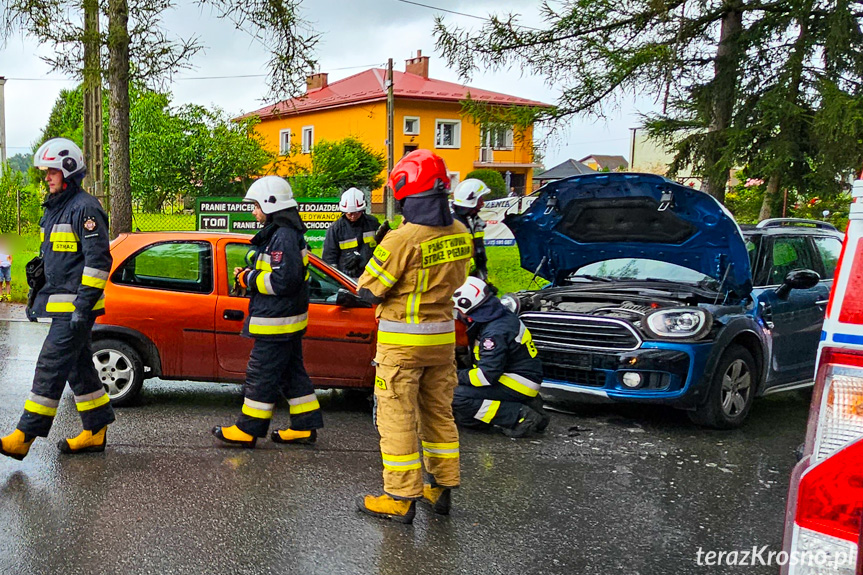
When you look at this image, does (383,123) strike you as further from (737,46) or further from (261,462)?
(261,462)

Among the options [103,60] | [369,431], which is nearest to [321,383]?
[369,431]

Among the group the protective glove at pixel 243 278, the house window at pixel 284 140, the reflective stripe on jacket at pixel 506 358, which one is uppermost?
the house window at pixel 284 140

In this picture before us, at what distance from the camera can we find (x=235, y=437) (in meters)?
5.35

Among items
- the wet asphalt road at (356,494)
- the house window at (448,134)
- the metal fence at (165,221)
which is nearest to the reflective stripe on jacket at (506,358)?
the wet asphalt road at (356,494)

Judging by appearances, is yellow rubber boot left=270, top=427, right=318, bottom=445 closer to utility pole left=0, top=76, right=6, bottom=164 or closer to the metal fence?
the metal fence

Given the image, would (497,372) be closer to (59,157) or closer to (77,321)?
(77,321)

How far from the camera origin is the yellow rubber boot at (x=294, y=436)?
5516 millimetres

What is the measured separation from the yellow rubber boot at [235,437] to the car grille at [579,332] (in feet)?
7.93

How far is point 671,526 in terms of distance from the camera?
4.31 m

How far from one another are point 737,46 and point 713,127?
979mm

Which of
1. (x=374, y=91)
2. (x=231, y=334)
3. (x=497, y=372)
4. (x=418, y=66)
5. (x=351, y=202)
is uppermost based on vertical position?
(x=418, y=66)

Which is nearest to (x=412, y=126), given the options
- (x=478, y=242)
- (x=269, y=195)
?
(x=478, y=242)

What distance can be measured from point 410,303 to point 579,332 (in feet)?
8.08

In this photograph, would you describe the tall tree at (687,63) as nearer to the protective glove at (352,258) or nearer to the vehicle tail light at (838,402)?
the protective glove at (352,258)
